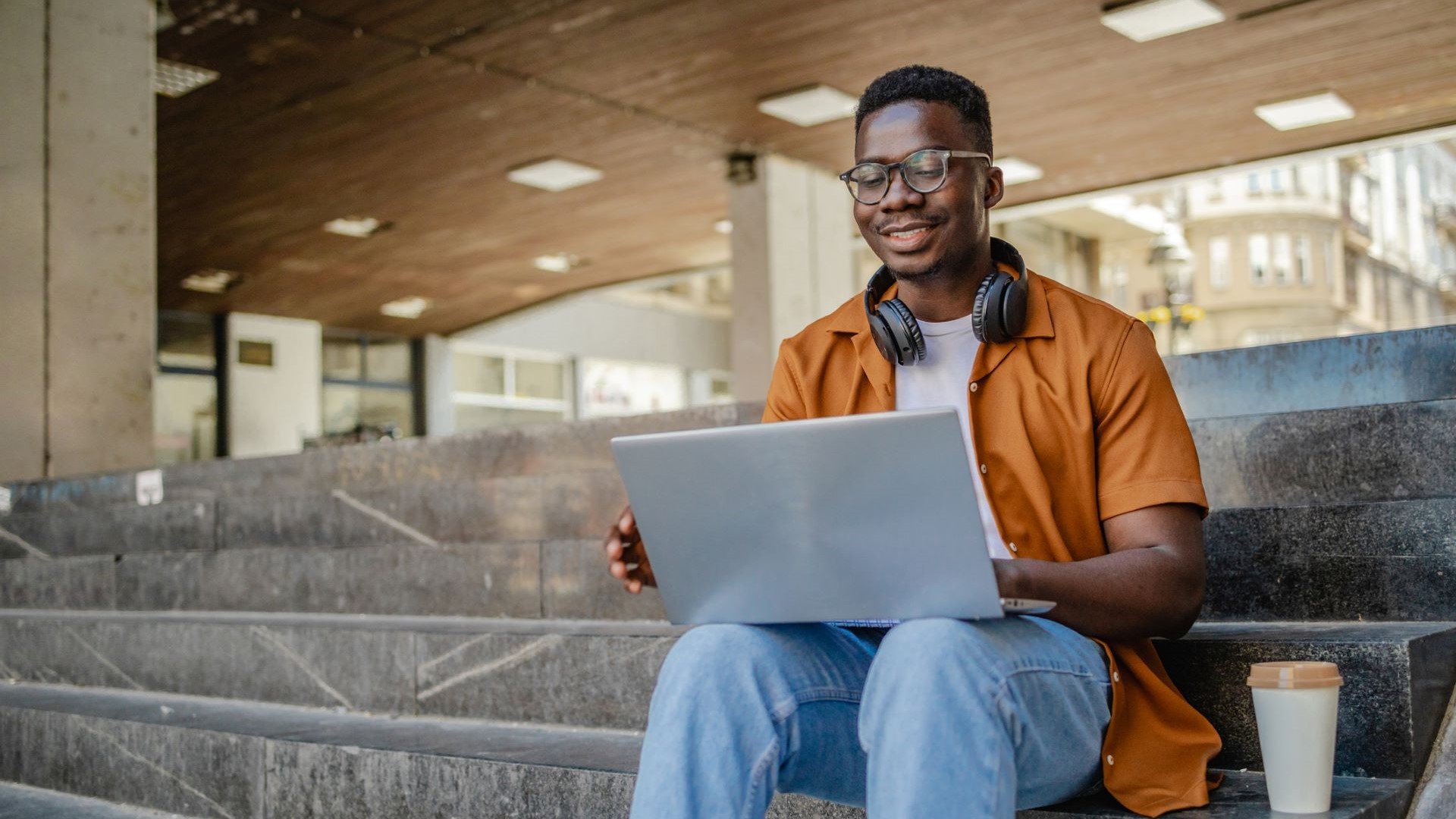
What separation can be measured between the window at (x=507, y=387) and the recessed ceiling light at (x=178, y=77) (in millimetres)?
12605

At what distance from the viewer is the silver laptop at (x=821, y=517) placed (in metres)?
1.63

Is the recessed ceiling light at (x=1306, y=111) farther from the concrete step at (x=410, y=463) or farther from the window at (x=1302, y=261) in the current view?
the window at (x=1302, y=261)

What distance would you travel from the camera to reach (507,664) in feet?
11.2

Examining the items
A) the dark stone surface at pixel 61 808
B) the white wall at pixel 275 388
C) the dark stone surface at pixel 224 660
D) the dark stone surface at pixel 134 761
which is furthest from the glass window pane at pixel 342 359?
the dark stone surface at pixel 61 808

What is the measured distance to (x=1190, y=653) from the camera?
2322 millimetres

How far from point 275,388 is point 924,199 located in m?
19.0

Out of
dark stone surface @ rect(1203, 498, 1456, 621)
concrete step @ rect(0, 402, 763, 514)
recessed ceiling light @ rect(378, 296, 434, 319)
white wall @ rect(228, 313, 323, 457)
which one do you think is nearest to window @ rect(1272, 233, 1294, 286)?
recessed ceiling light @ rect(378, 296, 434, 319)

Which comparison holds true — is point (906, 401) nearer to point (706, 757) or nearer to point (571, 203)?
point (706, 757)

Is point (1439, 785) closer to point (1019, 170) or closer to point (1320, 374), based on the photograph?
point (1320, 374)

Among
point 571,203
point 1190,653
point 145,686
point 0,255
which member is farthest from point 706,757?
point 571,203

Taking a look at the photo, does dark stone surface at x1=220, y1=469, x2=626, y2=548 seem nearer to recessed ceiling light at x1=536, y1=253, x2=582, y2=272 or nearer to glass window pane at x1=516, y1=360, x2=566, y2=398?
recessed ceiling light at x1=536, y1=253, x2=582, y2=272

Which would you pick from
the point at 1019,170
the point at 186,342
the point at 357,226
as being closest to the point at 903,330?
the point at 1019,170

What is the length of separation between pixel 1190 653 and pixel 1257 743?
0.61 feet

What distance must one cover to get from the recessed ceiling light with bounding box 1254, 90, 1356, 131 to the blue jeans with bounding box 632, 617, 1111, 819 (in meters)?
10.2
